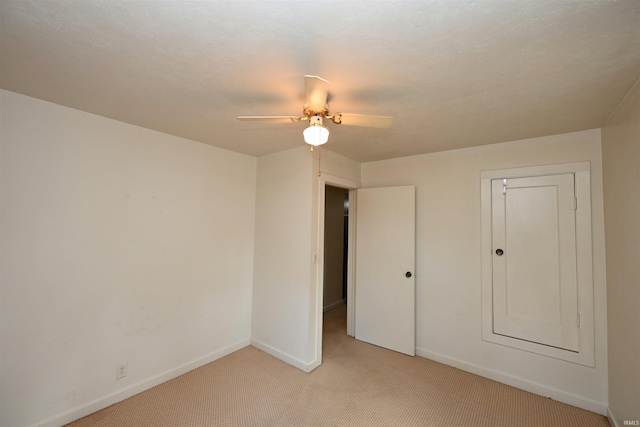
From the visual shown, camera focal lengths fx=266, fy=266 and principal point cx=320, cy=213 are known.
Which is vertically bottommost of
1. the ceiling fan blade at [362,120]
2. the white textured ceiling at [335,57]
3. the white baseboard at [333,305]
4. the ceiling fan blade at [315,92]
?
the white baseboard at [333,305]

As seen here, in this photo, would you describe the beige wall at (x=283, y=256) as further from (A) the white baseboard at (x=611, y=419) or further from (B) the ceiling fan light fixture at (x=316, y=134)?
(A) the white baseboard at (x=611, y=419)

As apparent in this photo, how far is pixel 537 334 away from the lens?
2.49 meters

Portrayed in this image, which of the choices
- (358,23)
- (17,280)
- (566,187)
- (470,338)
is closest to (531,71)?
(358,23)

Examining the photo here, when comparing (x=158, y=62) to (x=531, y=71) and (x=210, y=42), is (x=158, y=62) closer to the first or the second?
(x=210, y=42)

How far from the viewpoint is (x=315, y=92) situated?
1.43m

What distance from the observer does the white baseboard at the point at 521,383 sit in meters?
2.23

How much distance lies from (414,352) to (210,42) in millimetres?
3492

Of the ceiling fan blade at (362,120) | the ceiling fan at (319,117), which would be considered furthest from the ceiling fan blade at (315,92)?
the ceiling fan blade at (362,120)

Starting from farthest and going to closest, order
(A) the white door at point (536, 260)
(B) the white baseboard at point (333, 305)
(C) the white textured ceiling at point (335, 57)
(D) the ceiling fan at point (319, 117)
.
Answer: (B) the white baseboard at point (333, 305), (A) the white door at point (536, 260), (D) the ceiling fan at point (319, 117), (C) the white textured ceiling at point (335, 57)

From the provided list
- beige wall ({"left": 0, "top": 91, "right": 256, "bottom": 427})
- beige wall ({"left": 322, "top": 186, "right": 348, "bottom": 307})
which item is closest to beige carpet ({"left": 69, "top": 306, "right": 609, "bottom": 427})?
beige wall ({"left": 0, "top": 91, "right": 256, "bottom": 427})

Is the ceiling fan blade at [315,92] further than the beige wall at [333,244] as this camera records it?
No

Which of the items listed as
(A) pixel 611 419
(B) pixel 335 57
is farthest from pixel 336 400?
(B) pixel 335 57

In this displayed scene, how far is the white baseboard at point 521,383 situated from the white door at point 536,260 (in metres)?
0.40

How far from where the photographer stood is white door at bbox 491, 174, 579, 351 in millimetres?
2385
